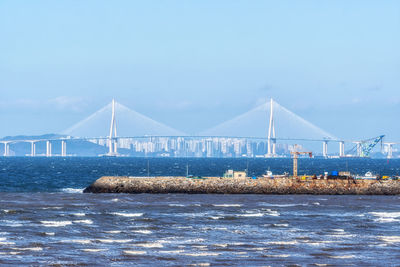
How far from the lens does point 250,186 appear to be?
86125 millimetres

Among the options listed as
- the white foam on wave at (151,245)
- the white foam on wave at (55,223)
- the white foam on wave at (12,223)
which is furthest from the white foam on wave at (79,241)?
the white foam on wave at (12,223)

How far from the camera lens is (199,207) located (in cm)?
6669

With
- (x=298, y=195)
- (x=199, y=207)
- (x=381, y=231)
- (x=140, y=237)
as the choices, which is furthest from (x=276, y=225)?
(x=298, y=195)

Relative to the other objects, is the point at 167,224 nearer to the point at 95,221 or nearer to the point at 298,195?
the point at 95,221

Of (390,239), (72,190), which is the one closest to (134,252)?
(390,239)

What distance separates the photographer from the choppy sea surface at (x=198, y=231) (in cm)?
3862

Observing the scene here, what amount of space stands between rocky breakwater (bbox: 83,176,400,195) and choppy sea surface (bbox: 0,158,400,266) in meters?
8.00

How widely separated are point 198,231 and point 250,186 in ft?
123

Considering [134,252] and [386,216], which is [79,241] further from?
[386,216]

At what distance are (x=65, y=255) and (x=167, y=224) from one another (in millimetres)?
14514

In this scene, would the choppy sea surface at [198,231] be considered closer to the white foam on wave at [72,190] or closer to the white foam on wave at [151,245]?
the white foam on wave at [151,245]

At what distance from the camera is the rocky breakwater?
8575 cm

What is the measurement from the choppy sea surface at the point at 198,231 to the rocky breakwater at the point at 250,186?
8.00 metres

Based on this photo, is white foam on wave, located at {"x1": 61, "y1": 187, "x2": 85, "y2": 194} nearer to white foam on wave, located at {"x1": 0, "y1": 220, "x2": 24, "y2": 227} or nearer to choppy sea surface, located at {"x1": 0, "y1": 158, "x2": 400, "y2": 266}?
choppy sea surface, located at {"x1": 0, "y1": 158, "x2": 400, "y2": 266}
